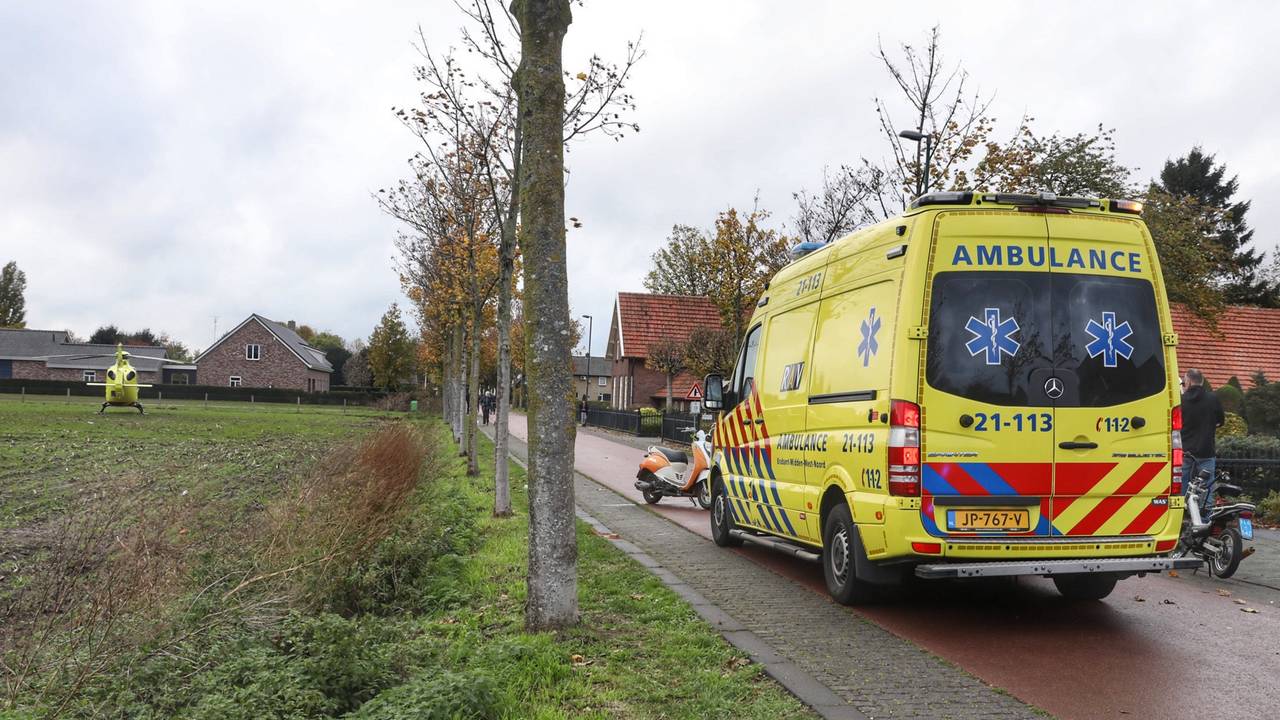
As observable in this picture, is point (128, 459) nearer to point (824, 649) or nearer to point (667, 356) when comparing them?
point (824, 649)

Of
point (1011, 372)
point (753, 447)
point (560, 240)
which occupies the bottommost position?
point (753, 447)

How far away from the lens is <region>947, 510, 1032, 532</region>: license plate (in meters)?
6.39

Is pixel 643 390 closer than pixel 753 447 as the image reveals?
No

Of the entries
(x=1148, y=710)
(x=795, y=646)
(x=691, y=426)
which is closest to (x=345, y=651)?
(x=795, y=646)

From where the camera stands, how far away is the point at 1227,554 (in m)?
Result: 9.29

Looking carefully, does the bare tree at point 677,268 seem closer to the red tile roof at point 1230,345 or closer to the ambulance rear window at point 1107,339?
the red tile roof at point 1230,345

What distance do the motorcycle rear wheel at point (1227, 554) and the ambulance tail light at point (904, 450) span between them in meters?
4.74

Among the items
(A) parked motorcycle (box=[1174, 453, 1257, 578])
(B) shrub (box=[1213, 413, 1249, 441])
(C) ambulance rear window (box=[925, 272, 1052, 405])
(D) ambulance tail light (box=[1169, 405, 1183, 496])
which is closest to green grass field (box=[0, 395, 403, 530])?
(C) ambulance rear window (box=[925, 272, 1052, 405])

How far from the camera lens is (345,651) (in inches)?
213

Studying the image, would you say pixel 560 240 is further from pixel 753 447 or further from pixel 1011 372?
pixel 753 447

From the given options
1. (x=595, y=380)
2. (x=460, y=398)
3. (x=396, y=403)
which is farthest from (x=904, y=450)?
(x=595, y=380)

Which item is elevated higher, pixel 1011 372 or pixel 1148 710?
pixel 1011 372

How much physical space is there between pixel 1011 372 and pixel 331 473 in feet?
27.8

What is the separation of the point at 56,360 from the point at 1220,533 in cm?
9640
